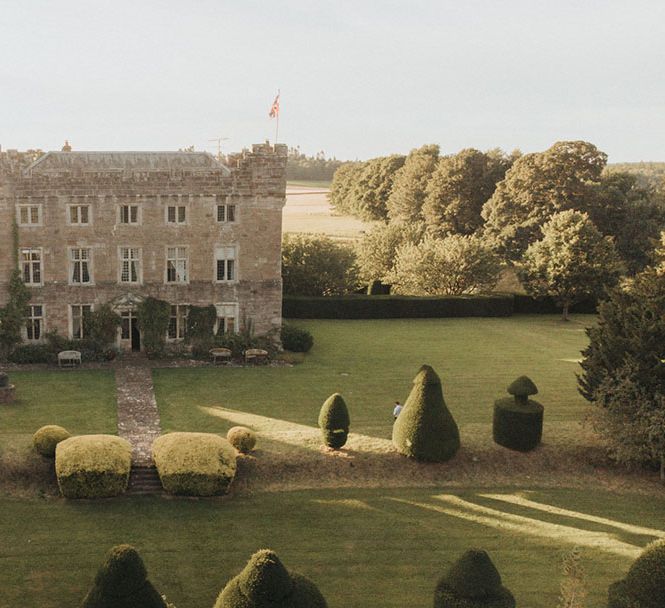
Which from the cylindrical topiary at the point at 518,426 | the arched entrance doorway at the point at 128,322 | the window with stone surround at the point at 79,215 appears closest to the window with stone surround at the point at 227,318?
the arched entrance doorway at the point at 128,322

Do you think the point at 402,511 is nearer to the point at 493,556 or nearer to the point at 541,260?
the point at 493,556

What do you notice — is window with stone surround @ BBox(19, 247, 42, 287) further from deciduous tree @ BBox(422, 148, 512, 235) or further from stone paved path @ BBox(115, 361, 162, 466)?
deciduous tree @ BBox(422, 148, 512, 235)

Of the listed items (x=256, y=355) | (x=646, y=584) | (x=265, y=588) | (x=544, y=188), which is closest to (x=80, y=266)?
(x=256, y=355)

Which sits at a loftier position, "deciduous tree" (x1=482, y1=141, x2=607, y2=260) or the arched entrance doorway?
"deciduous tree" (x1=482, y1=141, x2=607, y2=260)

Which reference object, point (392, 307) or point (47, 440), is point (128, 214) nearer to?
point (47, 440)

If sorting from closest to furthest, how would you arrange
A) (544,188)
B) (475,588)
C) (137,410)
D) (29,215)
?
(475,588) → (137,410) → (29,215) → (544,188)

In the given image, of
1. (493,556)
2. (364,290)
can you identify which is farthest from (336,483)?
(364,290)

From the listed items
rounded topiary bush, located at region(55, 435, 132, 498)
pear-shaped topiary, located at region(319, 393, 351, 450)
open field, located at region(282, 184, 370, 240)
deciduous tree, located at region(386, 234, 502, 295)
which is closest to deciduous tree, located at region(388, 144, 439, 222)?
open field, located at region(282, 184, 370, 240)
